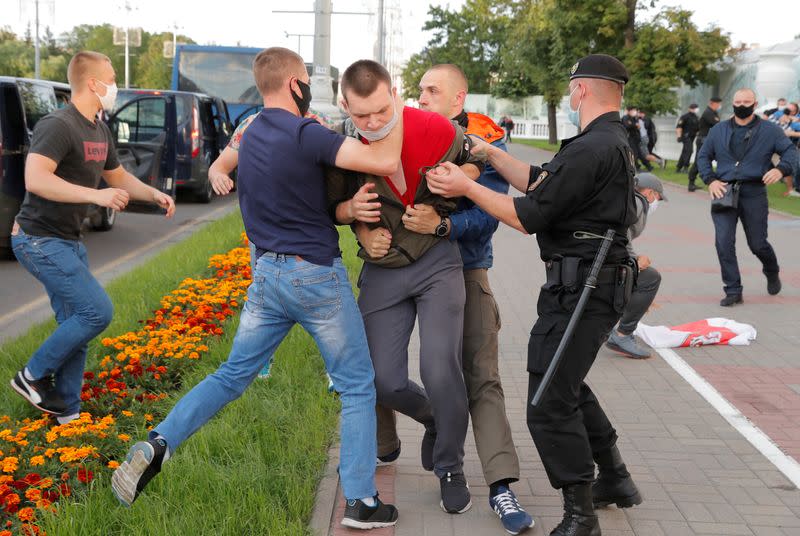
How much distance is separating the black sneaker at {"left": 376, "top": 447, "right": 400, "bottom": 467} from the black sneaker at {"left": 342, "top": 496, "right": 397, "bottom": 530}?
66cm

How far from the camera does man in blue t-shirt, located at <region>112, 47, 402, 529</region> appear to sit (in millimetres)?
3627

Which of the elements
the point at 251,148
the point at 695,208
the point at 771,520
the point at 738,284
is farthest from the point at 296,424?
→ the point at 695,208

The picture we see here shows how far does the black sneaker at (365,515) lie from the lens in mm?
3895

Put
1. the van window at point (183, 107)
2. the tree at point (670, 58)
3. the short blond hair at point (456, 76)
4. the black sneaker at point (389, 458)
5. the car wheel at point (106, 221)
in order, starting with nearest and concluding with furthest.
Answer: the short blond hair at point (456, 76)
the black sneaker at point (389, 458)
the car wheel at point (106, 221)
the van window at point (183, 107)
the tree at point (670, 58)

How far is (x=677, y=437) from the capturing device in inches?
209

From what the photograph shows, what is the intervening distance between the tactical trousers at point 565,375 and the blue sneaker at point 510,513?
208mm

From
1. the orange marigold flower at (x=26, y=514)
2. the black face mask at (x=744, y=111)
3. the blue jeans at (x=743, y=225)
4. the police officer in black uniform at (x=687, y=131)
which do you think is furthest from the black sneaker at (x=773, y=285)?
the police officer in black uniform at (x=687, y=131)

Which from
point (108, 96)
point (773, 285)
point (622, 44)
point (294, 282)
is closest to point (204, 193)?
point (773, 285)

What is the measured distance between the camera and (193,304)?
779 centimetres

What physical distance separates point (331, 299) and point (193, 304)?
4204mm

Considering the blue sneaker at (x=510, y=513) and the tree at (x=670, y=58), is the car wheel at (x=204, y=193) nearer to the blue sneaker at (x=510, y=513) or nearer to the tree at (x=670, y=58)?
the blue sneaker at (x=510, y=513)

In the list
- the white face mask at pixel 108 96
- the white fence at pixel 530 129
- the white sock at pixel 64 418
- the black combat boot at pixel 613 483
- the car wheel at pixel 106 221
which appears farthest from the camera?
the white fence at pixel 530 129

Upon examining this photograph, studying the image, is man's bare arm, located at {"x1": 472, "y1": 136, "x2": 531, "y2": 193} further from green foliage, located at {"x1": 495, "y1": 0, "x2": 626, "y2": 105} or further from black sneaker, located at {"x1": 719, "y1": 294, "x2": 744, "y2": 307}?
green foliage, located at {"x1": 495, "y1": 0, "x2": 626, "y2": 105}

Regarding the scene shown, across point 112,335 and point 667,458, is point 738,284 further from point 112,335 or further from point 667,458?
point 112,335
